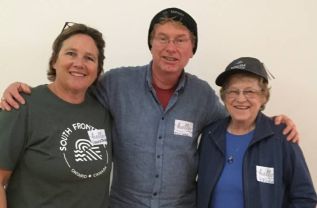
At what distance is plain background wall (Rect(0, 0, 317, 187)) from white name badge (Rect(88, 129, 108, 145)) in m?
0.81

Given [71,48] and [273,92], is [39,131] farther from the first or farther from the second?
[273,92]

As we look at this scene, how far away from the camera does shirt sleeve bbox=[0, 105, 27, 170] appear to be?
1.31 m

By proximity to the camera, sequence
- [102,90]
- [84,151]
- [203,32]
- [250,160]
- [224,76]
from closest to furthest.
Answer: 1. [84,151]
2. [250,160]
3. [224,76]
4. [102,90]
5. [203,32]

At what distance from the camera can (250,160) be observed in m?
1.56

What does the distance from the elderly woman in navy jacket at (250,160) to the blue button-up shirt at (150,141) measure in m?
0.13

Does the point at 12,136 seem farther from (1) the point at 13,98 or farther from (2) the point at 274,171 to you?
(2) the point at 274,171

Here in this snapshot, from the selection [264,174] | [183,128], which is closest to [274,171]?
[264,174]

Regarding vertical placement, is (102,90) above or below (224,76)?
below

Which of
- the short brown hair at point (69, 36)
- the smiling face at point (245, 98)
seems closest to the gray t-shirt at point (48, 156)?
the short brown hair at point (69, 36)

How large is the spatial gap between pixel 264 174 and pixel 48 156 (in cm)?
102

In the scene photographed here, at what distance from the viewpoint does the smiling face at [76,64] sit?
150 centimetres

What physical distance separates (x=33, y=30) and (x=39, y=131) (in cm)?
107

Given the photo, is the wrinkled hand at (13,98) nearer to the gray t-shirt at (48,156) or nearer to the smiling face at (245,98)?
the gray t-shirt at (48,156)

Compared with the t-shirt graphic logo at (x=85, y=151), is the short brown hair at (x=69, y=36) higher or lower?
higher
